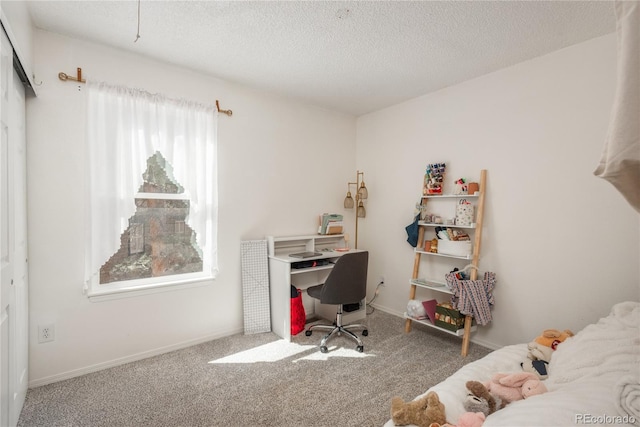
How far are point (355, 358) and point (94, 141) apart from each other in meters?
2.60

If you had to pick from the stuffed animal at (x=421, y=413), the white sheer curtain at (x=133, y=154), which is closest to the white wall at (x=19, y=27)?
the white sheer curtain at (x=133, y=154)

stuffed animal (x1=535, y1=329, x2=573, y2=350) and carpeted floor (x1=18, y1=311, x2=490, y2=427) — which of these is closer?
carpeted floor (x1=18, y1=311, x2=490, y2=427)

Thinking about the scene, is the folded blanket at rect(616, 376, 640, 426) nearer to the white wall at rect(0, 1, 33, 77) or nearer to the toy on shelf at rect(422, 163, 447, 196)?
the toy on shelf at rect(422, 163, 447, 196)

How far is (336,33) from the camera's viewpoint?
84.6 inches

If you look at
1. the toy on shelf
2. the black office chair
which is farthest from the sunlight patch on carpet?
the toy on shelf

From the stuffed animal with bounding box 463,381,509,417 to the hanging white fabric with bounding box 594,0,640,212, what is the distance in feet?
3.84

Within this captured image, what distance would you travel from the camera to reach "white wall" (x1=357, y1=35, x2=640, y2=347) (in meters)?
2.15

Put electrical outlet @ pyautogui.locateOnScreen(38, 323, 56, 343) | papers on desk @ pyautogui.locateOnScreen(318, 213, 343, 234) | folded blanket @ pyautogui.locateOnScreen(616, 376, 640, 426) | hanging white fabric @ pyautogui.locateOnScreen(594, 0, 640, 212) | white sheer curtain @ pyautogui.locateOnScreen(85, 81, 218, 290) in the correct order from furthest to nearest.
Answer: papers on desk @ pyautogui.locateOnScreen(318, 213, 343, 234) → white sheer curtain @ pyautogui.locateOnScreen(85, 81, 218, 290) → electrical outlet @ pyautogui.locateOnScreen(38, 323, 56, 343) → folded blanket @ pyautogui.locateOnScreen(616, 376, 640, 426) → hanging white fabric @ pyautogui.locateOnScreen(594, 0, 640, 212)

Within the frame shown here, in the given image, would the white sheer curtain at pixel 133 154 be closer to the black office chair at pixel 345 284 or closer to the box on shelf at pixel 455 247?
the black office chair at pixel 345 284

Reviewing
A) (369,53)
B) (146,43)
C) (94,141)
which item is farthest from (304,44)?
(94,141)

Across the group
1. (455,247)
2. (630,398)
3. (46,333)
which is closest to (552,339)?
(455,247)

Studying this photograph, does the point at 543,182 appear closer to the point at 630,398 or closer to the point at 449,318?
the point at 449,318

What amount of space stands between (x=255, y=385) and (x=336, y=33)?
8.17 feet

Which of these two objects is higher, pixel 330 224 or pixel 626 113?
pixel 626 113
